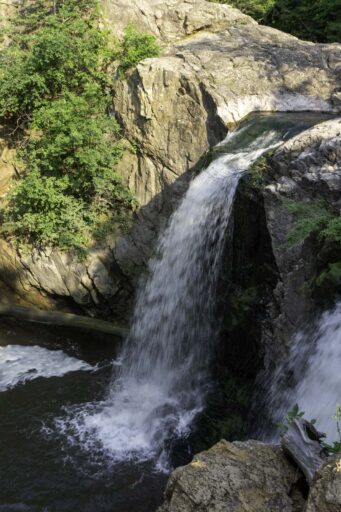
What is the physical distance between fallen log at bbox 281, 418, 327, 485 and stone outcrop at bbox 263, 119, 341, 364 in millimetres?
2272

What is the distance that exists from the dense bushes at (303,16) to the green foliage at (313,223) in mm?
10137

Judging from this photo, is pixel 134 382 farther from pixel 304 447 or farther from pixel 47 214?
pixel 304 447

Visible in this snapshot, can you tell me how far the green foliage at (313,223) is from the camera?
18.7ft

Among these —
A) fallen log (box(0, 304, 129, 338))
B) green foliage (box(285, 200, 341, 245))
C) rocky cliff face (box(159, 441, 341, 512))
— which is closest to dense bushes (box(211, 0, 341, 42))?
green foliage (box(285, 200, 341, 245))

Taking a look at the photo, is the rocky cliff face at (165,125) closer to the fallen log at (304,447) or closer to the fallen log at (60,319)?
the fallen log at (60,319)

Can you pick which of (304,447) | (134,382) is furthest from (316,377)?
(134,382)

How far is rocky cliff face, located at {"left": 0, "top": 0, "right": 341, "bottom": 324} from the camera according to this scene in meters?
11.1

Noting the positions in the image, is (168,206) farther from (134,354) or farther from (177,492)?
(177,492)

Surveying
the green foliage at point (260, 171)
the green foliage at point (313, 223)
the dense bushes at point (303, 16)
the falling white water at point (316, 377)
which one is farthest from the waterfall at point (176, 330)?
the dense bushes at point (303, 16)

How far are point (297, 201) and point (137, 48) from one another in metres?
7.84

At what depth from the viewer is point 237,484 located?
3383 mm

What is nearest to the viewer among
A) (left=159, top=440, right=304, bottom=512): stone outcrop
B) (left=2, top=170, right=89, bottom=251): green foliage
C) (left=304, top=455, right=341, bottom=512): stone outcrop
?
(left=304, top=455, right=341, bottom=512): stone outcrop

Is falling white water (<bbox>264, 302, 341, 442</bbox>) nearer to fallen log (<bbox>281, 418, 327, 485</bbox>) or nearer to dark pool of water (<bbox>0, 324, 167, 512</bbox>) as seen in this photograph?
fallen log (<bbox>281, 418, 327, 485</bbox>)

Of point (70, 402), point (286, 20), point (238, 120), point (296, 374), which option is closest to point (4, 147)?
point (238, 120)
